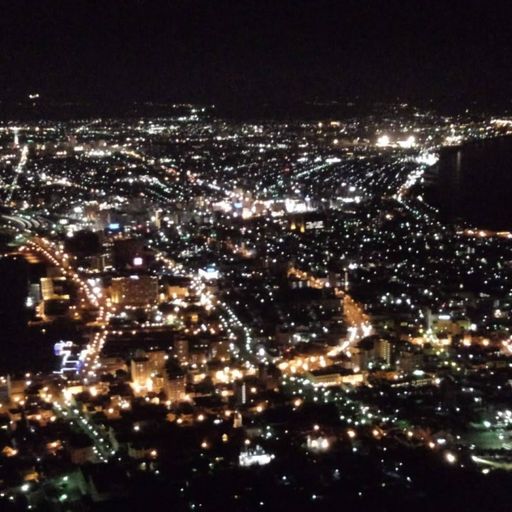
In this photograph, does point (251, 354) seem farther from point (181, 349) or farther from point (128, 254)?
point (128, 254)

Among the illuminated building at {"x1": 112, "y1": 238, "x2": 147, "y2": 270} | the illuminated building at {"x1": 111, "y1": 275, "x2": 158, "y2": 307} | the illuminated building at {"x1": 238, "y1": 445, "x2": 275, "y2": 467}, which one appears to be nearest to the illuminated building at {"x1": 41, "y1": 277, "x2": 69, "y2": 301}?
the illuminated building at {"x1": 111, "y1": 275, "x2": 158, "y2": 307}

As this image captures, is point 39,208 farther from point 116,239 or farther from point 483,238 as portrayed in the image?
point 483,238

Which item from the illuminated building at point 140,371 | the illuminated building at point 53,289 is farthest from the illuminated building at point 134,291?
the illuminated building at point 140,371

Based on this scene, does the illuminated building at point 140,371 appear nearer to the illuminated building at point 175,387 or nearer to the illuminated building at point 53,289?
the illuminated building at point 175,387

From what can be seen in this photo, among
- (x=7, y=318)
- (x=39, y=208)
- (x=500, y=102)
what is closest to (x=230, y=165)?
(x=39, y=208)

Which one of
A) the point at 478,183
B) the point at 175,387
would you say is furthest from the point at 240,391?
the point at 478,183

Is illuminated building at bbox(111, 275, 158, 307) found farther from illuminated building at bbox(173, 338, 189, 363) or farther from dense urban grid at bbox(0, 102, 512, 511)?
illuminated building at bbox(173, 338, 189, 363)
